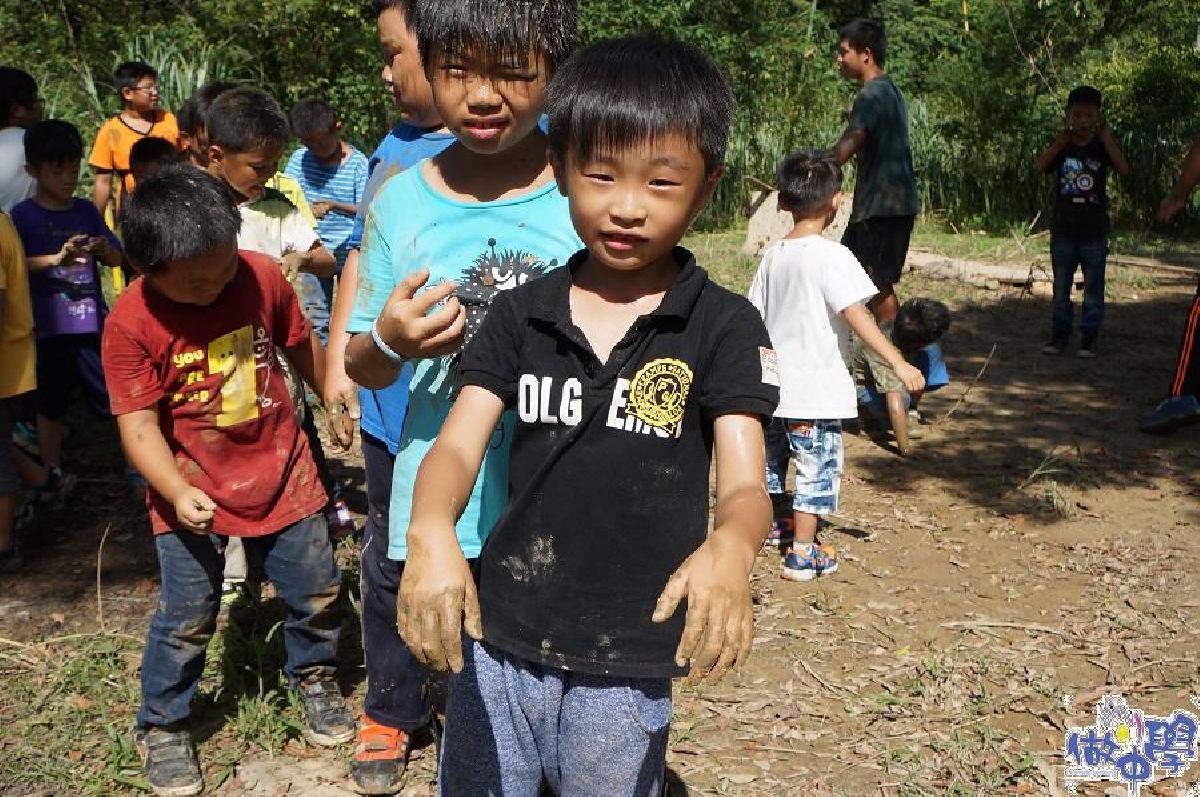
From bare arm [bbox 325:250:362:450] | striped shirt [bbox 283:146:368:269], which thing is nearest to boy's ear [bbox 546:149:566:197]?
bare arm [bbox 325:250:362:450]

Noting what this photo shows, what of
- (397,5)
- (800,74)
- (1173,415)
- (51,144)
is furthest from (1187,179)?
(800,74)

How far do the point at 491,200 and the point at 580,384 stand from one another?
0.56 metres

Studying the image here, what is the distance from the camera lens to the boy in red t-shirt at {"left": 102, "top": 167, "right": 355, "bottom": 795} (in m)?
2.95

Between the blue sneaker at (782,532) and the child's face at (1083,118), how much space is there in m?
4.28

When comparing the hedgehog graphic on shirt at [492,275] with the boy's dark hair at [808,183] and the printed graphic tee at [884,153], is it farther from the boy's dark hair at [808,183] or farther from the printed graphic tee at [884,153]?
the printed graphic tee at [884,153]

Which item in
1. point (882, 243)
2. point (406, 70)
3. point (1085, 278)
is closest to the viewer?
point (406, 70)

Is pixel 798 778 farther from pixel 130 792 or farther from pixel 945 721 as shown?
pixel 130 792

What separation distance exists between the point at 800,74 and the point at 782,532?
1269 cm

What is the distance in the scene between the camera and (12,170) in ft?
18.3

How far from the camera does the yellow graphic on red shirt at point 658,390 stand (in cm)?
178

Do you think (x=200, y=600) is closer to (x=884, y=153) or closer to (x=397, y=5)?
(x=397, y=5)

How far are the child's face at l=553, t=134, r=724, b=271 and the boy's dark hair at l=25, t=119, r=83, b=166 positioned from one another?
396cm

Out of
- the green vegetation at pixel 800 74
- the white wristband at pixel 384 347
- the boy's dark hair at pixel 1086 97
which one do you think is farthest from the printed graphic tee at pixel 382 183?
the green vegetation at pixel 800 74

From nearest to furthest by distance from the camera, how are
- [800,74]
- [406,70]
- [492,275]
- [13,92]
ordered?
[492,275], [406,70], [13,92], [800,74]
